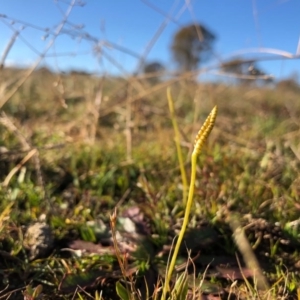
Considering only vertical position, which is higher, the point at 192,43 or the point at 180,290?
the point at 192,43

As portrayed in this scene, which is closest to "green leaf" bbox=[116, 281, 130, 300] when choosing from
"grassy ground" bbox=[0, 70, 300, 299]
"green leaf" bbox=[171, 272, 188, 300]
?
"grassy ground" bbox=[0, 70, 300, 299]

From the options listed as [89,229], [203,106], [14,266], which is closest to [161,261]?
[89,229]

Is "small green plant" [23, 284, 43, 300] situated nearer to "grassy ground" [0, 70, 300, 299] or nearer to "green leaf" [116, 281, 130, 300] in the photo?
"grassy ground" [0, 70, 300, 299]

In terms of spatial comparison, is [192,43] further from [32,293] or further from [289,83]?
[32,293]

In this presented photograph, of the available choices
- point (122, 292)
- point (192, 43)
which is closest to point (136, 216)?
point (122, 292)

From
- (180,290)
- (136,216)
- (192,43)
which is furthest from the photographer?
(192,43)

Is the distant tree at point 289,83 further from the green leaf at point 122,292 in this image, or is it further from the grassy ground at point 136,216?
the green leaf at point 122,292

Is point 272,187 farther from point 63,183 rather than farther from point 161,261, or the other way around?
point 63,183

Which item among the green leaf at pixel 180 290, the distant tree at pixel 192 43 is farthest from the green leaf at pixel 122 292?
the distant tree at pixel 192 43
